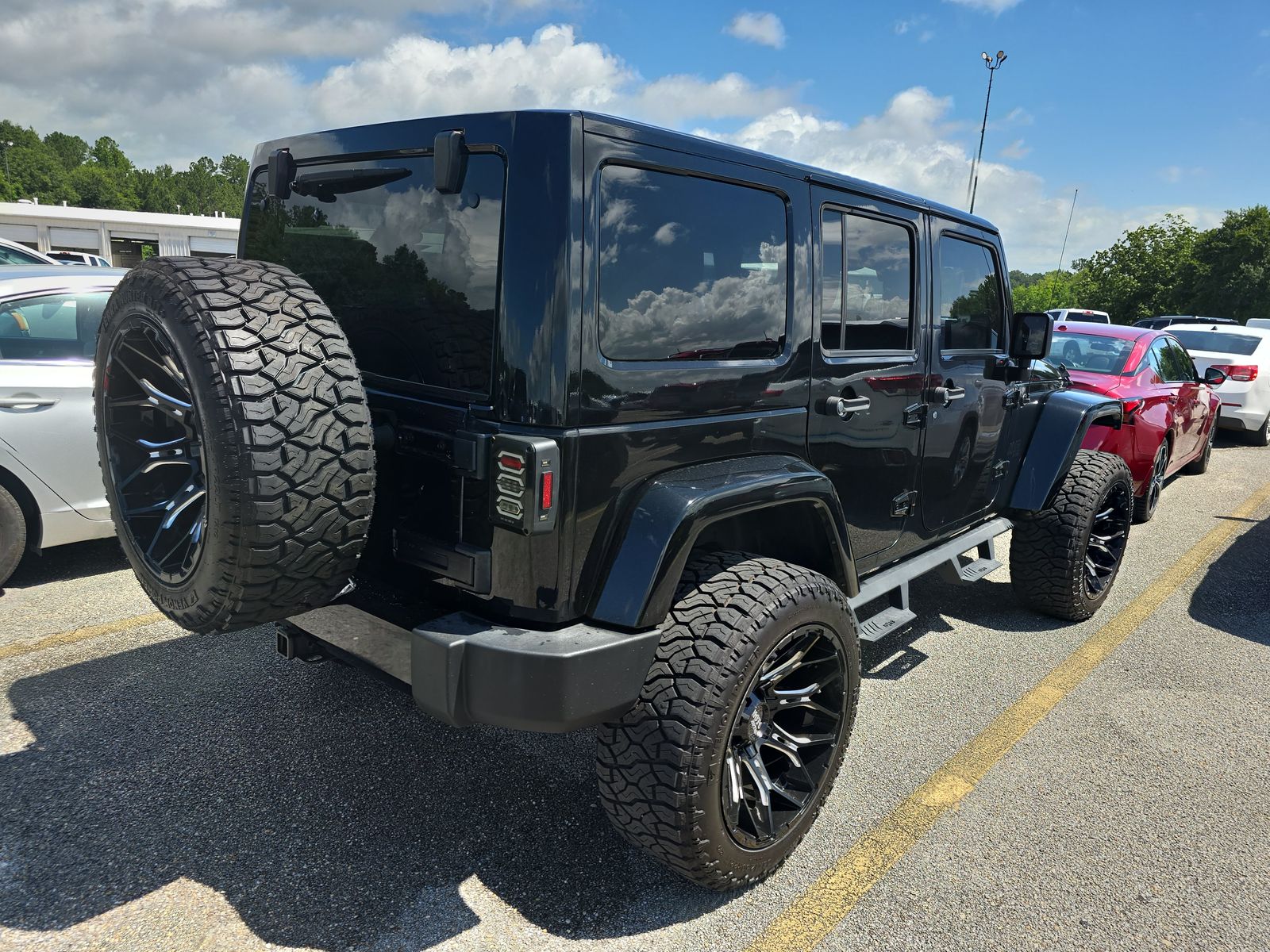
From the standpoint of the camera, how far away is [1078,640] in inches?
176

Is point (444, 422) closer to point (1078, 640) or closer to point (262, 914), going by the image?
point (262, 914)

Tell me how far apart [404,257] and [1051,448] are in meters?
3.54

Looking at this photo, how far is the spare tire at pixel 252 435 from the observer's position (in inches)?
76.7

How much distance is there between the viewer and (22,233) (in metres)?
39.4

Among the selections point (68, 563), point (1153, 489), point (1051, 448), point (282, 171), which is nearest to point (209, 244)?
point (68, 563)

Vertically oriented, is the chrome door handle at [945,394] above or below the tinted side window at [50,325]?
below

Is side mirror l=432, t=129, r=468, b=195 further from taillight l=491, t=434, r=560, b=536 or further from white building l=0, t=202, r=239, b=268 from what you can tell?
→ white building l=0, t=202, r=239, b=268

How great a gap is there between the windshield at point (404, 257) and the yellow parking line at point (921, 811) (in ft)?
5.69

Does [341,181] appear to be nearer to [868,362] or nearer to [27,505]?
[868,362]

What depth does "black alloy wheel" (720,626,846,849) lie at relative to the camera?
2.39m

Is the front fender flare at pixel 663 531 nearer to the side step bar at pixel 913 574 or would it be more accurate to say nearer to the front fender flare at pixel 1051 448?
the side step bar at pixel 913 574

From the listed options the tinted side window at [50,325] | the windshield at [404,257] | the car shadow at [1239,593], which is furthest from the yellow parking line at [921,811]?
the tinted side window at [50,325]

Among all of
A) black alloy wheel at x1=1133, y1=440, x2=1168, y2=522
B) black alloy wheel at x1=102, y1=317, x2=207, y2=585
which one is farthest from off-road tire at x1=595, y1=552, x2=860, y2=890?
black alloy wheel at x1=1133, y1=440, x2=1168, y2=522

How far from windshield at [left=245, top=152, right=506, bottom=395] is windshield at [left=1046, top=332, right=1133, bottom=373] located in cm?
583
